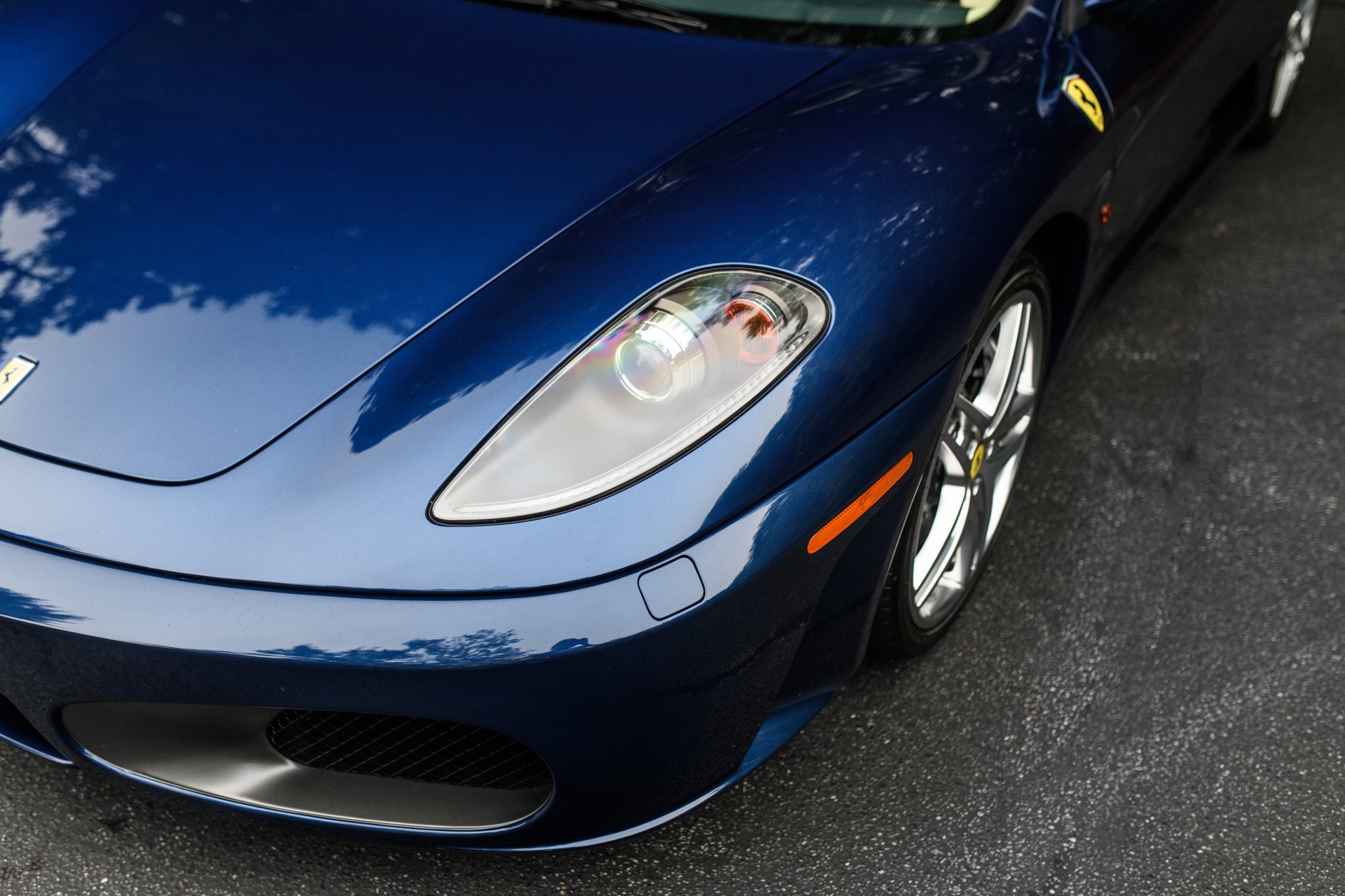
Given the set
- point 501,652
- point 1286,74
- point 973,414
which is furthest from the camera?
point 1286,74

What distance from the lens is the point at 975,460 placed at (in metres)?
2.09

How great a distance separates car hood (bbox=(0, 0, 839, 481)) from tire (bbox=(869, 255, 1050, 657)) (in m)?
0.53

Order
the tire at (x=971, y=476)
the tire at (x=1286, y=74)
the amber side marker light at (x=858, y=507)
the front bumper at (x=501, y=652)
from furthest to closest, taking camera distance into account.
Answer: the tire at (x=1286, y=74) → the tire at (x=971, y=476) → the amber side marker light at (x=858, y=507) → the front bumper at (x=501, y=652)

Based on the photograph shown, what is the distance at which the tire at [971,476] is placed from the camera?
76.5 inches

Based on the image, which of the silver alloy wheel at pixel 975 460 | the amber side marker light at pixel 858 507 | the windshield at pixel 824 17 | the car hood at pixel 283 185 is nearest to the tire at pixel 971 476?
the silver alloy wheel at pixel 975 460

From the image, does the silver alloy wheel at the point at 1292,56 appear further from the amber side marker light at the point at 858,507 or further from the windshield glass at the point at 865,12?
the amber side marker light at the point at 858,507

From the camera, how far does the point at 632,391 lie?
1.52 meters

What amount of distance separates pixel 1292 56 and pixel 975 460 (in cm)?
228

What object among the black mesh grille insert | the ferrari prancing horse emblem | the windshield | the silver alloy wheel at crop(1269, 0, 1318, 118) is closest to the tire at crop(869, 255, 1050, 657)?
the windshield

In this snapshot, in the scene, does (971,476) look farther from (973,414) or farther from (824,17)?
(824,17)

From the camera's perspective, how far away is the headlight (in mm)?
1441

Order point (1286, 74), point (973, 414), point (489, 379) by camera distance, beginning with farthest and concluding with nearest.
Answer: point (1286, 74) < point (973, 414) < point (489, 379)

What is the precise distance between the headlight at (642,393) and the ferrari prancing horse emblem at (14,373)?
0.58 m

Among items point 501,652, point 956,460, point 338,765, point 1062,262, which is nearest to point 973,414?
point 956,460
